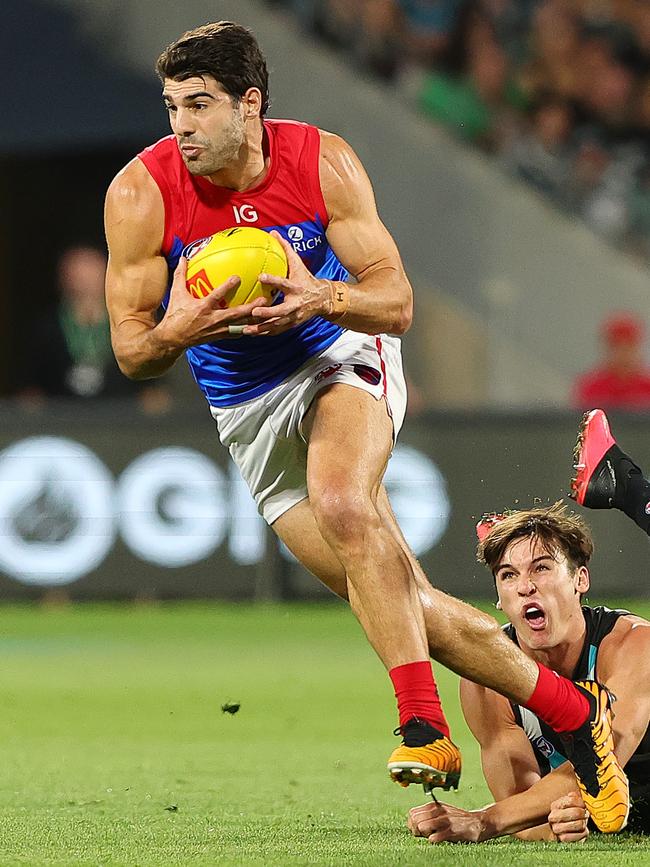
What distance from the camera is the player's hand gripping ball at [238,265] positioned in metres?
5.41

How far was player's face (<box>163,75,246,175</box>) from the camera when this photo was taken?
225 inches

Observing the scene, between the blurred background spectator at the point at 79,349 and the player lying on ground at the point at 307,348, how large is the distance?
737 centimetres

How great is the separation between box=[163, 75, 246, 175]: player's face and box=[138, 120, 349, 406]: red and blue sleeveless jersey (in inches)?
5.0

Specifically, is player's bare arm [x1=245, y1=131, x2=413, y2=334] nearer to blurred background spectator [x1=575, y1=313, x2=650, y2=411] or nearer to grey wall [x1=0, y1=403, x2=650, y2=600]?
grey wall [x1=0, y1=403, x2=650, y2=600]

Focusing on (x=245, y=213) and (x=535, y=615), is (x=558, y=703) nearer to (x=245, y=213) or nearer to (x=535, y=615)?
(x=535, y=615)

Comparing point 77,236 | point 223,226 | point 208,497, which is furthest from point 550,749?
point 77,236

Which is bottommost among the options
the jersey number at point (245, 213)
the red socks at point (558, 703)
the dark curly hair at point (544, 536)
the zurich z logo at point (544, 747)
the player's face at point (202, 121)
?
the zurich z logo at point (544, 747)

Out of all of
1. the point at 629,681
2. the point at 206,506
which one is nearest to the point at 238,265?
the point at 629,681

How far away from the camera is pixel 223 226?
5859 millimetres

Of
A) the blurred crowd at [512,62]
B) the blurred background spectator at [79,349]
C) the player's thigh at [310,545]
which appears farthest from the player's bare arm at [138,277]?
the blurred crowd at [512,62]

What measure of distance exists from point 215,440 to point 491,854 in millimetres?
8670

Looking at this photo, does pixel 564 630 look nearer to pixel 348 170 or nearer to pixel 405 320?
pixel 405 320

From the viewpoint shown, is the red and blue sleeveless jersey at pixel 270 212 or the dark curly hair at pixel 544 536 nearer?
the dark curly hair at pixel 544 536

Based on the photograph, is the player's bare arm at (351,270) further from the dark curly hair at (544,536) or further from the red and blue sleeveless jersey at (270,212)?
the dark curly hair at (544,536)
